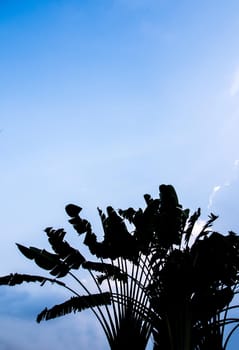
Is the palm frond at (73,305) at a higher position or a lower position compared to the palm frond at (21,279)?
lower

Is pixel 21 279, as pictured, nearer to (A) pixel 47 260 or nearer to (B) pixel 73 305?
(A) pixel 47 260

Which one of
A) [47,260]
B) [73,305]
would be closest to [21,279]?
[47,260]

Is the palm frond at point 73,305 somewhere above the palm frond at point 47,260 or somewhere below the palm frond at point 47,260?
below

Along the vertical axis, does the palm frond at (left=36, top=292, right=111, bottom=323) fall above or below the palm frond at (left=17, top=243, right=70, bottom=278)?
below

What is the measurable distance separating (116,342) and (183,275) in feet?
Result: 8.58

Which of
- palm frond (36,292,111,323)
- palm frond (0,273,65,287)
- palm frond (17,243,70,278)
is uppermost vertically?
palm frond (17,243,70,278)

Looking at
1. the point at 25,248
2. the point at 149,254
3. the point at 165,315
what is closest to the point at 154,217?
the point at 149,254

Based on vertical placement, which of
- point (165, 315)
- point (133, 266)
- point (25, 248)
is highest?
point (25, 248)

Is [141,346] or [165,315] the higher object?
[165,315]

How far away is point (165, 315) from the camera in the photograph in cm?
837

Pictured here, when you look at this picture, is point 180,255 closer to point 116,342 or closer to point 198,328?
point 198,328

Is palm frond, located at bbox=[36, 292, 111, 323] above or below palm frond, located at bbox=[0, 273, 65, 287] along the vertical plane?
below

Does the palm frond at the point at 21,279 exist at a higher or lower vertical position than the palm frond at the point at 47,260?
lower

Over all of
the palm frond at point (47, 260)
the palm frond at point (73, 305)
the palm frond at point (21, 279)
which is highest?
the palm frond at point (47, 260)
